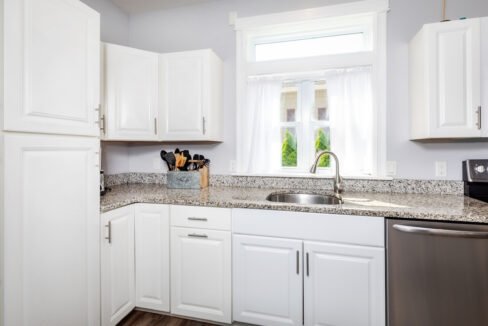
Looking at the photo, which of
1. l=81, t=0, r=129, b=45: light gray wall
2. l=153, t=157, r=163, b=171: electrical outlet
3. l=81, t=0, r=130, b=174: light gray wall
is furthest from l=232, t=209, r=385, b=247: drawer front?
l=81, t=0, r=129, b=45: light gray wall

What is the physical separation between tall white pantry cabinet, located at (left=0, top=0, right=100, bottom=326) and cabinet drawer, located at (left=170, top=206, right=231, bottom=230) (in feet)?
1.61

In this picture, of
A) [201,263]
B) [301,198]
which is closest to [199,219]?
[201,263]

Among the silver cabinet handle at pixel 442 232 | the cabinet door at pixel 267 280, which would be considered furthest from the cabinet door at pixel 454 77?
the cabinet door at pixel 267 280

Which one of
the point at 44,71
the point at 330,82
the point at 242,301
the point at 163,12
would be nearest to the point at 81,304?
the point at 242,301

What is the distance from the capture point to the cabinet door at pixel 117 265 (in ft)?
5.37

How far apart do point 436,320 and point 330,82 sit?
1730 mm

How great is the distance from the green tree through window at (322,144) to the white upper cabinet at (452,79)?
0.71m

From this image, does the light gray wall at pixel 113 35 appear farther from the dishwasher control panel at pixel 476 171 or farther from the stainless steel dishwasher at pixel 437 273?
the dishwasher control panel at pixel 476 171

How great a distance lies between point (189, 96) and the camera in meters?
2.25

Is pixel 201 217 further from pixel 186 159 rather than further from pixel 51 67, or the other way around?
pixel 51 67

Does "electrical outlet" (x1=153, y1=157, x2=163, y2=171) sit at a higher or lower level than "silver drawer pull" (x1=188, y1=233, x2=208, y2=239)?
higher

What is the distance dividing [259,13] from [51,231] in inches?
88.8

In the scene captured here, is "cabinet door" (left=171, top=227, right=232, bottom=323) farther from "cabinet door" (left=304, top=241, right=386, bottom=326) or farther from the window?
the window

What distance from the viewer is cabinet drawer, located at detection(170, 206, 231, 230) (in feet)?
5.83
